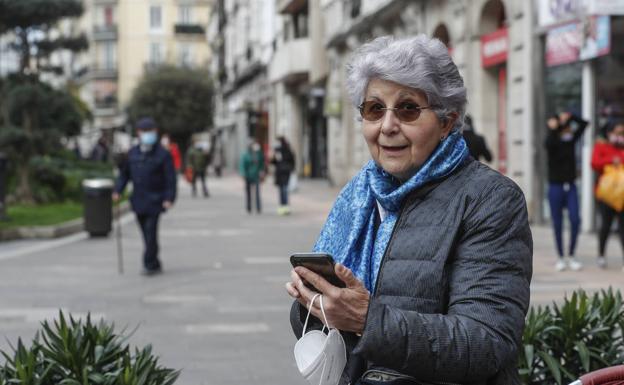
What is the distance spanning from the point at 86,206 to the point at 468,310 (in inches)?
617

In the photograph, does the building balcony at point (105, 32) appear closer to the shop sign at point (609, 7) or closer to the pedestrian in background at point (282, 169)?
the pedestrian in background at point (282, 169)

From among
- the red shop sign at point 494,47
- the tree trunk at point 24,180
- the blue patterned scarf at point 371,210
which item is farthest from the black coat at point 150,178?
the tree trunk at point 24,180

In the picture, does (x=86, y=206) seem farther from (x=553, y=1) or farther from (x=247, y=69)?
(x=247, y=69)

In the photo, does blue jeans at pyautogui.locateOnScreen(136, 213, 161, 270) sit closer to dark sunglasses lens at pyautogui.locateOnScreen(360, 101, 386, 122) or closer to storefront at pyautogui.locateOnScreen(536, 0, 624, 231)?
storefront at pyautogui.locateOnScreen(536, 0, 624, 231)

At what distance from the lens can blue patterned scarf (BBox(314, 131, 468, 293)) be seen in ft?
8.25

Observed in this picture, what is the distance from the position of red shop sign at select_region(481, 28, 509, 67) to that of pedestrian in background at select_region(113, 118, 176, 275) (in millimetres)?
8615

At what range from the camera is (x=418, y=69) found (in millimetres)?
2475

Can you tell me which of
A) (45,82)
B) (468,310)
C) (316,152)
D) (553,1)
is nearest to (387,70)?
(468,310)

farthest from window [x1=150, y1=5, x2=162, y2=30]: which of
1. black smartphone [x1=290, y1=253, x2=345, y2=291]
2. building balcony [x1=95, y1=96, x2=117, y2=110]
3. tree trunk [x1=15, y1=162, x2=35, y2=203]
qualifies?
black smartphone [x1=290, y1=253, x2=345, y2=291]

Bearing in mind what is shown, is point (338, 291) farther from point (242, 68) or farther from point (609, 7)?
point (242, 68)

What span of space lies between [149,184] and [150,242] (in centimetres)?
69

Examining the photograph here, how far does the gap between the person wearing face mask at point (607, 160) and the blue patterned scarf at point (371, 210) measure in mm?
9683

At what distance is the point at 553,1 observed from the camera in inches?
670

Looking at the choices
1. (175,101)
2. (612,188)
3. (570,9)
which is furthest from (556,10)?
(175,101)
